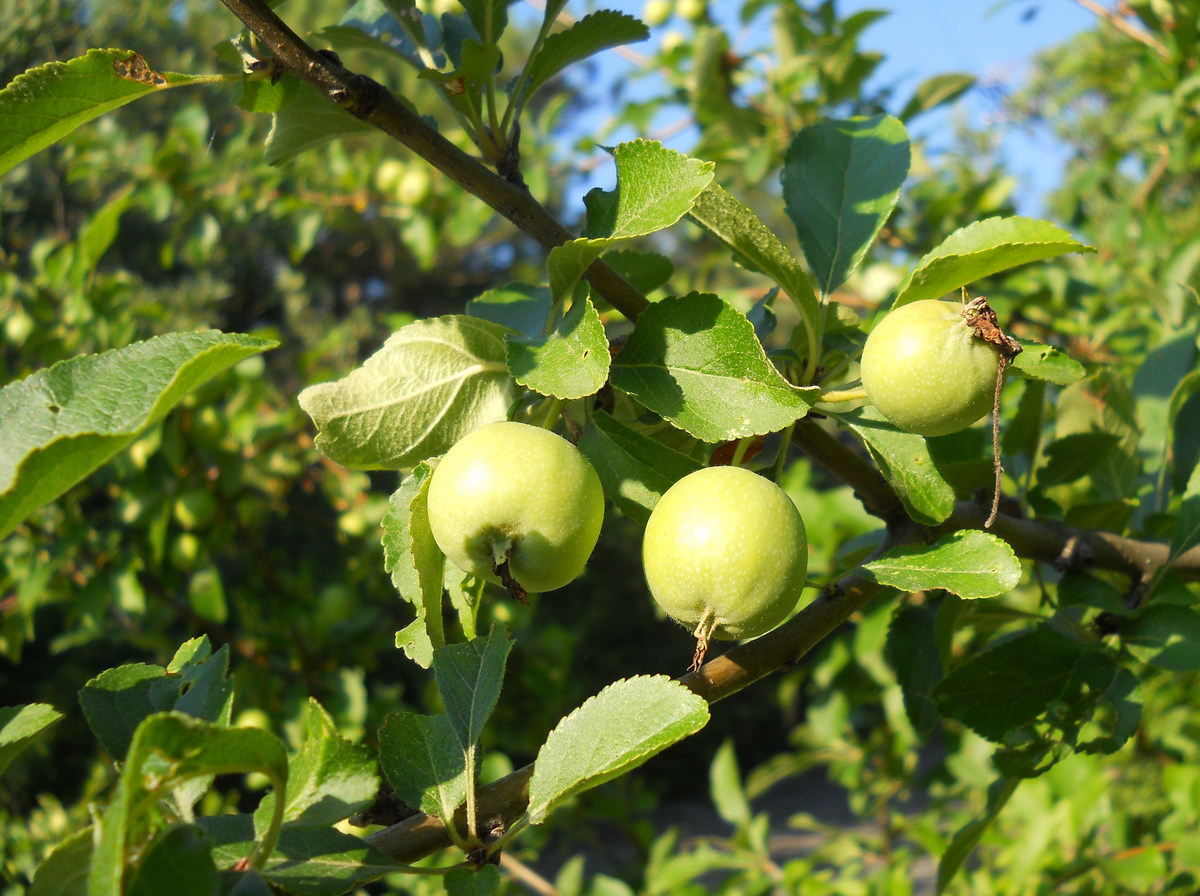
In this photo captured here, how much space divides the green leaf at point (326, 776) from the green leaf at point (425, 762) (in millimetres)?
36

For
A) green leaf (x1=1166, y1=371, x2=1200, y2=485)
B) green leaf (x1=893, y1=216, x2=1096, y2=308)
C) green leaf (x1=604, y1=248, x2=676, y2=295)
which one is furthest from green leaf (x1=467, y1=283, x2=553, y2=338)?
green leaf (x1=1166, y1=371, x2=1200, y2=485)

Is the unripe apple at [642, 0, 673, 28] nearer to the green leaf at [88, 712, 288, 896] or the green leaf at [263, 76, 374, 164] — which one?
the green leaf at [263, 76, 374, 164]

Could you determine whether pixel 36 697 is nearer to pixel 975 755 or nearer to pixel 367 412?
pixel 975 755

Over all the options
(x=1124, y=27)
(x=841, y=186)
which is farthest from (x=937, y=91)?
(x=841, y=186)

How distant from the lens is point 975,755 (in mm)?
1464

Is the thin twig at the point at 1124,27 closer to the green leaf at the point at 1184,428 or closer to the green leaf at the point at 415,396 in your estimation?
the green leaf at the point at 1184,428

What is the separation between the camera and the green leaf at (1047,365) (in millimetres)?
533

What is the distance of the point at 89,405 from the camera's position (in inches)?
15.1

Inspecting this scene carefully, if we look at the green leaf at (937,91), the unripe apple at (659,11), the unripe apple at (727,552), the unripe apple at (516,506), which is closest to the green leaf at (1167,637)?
the unripe apple at (727,552)

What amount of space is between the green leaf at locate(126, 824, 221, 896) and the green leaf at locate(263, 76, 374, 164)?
47cm

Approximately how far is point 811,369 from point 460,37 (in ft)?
1.35

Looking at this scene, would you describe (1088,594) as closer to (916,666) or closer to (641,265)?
(916,666)

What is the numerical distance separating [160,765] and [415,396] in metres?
0.27

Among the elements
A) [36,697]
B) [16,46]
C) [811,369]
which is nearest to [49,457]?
[811,369]
